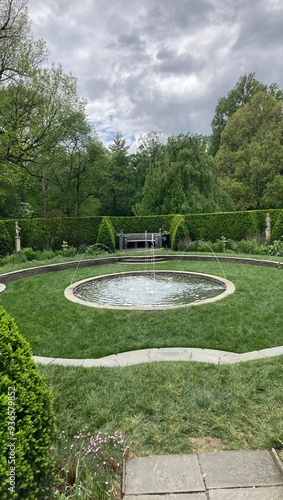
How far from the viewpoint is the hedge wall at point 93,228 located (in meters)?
13.4

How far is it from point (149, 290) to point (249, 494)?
18.7ft

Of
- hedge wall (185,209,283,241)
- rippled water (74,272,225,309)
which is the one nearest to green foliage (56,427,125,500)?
rippled water (74,272,225,309)

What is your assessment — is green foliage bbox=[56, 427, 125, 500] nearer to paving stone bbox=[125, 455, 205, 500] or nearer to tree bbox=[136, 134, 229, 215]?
paving stone bbox=[125, 455, 205, 500]

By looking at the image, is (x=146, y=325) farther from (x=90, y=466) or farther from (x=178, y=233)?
(x=178, y=233)

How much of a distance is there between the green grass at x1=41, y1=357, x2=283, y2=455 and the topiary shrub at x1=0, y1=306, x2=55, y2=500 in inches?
30.7

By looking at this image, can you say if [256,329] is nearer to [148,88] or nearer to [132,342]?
[132,342]

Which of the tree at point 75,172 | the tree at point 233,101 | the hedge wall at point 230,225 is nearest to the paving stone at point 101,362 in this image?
the hedge wall at point 230,225

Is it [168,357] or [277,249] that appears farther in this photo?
[277,249]

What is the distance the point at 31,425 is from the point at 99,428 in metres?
1.00

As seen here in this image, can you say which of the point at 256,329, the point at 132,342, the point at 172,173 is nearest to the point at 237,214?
the point at 172,173

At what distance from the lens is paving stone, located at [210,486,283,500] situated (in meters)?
1.54

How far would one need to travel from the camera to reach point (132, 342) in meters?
4.15

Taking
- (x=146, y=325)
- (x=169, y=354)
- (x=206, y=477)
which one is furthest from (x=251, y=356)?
(x=206, y=477)

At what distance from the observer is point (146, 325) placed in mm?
4691
